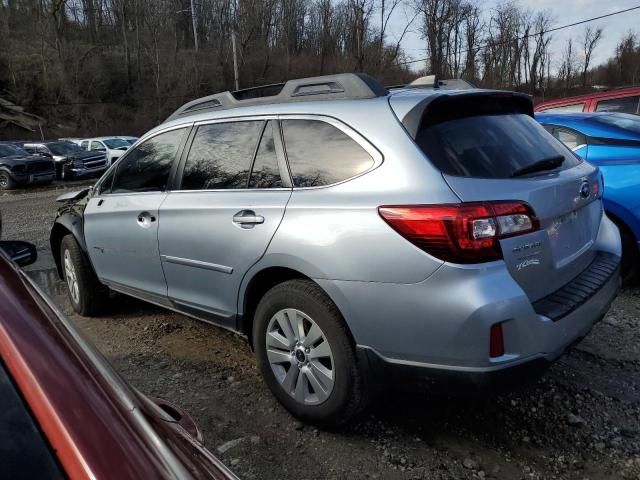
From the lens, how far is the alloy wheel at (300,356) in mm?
2783

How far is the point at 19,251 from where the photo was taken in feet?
8.63

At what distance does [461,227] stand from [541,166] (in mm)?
840

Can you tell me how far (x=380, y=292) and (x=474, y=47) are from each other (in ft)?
243

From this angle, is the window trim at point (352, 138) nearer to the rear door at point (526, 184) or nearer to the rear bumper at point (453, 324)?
the rear door at point (526, 184)

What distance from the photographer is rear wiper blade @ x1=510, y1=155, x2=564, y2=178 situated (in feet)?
8.86

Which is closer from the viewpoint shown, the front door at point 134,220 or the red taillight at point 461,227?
the red taillight at point 461,227

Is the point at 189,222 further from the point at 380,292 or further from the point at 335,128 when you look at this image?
the point at 380,292

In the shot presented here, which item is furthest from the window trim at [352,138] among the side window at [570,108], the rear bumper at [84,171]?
the rear bumper at [84,171]

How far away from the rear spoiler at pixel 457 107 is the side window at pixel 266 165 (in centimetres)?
82

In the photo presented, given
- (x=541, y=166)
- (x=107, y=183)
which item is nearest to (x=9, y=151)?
(x=107, y=183)

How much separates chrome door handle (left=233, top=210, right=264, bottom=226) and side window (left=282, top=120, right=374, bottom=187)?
0.92 ft

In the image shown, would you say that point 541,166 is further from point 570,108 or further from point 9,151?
point 9,151

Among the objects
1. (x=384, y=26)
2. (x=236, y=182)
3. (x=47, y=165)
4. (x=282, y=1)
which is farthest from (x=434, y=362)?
(x=282, y=1)

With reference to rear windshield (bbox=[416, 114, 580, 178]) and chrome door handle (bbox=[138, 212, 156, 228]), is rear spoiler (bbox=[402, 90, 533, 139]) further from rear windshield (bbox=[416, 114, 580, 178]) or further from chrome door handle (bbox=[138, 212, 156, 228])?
→ chrome door handle (bbox=[138, 212, 156, 228])
